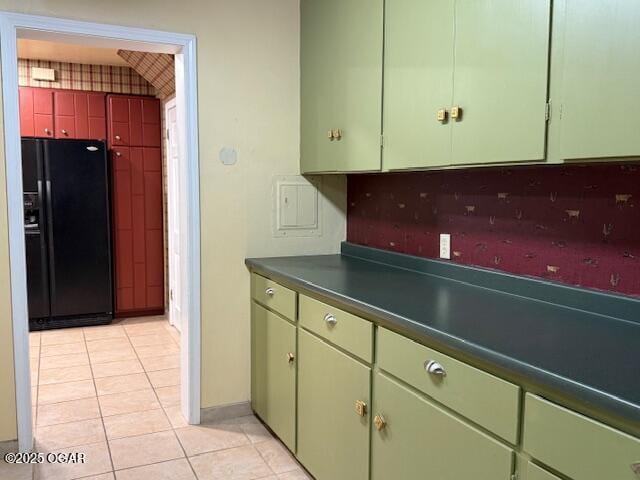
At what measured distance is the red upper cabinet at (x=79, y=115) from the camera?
4801mm

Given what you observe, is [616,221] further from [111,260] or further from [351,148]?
[111,260]

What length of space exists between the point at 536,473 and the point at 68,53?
15.8 feet

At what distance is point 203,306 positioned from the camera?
2.81 meters

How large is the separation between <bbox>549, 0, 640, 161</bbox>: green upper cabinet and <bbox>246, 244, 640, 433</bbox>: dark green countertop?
1.53 ft

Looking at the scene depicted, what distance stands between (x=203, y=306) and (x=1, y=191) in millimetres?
1074

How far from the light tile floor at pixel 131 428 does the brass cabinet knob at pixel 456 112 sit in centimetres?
163

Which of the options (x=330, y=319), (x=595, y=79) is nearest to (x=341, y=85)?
(x=330, y=319)

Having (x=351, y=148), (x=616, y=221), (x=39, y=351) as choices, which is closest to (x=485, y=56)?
(x=616, y=221)

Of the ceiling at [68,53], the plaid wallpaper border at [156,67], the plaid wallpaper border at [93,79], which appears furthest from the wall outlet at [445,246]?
the plaid wallpaper border at [93,79]

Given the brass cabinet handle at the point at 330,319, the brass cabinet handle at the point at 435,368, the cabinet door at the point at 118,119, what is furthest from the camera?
the cabinet door at the point at 118,119

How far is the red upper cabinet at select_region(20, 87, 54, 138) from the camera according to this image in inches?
184

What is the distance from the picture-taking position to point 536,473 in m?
1.14

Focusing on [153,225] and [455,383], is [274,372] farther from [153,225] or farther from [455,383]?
[153,225]

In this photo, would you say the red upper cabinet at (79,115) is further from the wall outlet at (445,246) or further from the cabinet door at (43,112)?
the wall outlet at (445,246)
